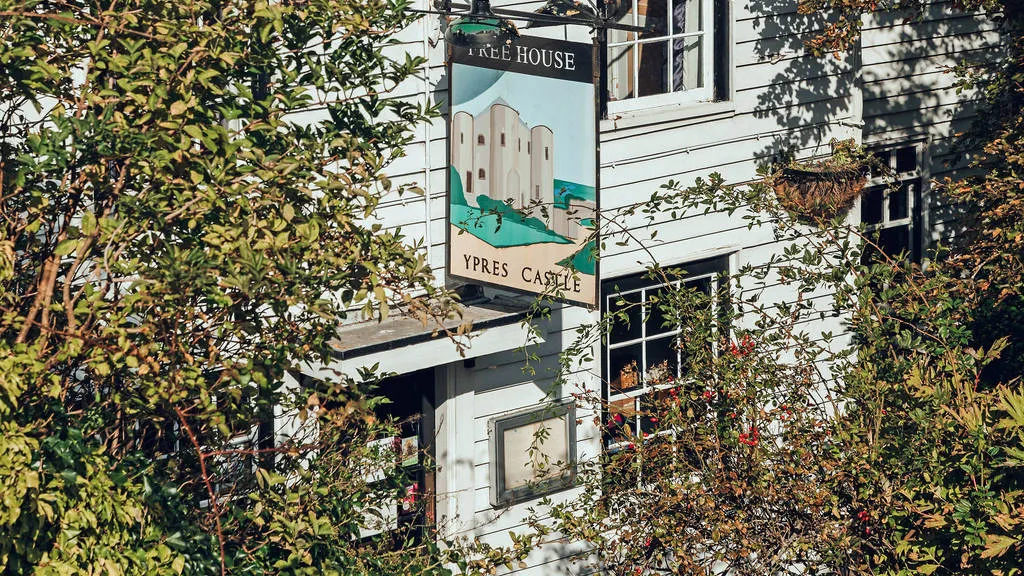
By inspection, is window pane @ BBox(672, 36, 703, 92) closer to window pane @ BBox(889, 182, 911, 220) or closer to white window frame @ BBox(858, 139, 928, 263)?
white window frame @ BBox(858, 139, 928, 263)

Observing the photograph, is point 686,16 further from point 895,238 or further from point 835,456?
point 835,456

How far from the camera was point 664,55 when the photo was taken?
33.2 feet

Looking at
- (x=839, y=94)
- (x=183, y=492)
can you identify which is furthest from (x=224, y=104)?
(x=839, y=94)

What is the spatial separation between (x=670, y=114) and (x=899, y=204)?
3747 mm

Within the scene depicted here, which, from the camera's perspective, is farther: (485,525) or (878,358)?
(485,525)

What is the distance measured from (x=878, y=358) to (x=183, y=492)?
12.9ft

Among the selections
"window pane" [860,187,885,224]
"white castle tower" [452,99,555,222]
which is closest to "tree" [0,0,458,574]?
"white castle tower" [452,99,555,222]

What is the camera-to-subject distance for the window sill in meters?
9.68

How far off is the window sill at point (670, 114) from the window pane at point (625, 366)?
169 cm

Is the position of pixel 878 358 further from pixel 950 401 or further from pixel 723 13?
pixel 723 13

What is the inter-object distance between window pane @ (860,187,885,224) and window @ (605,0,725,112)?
2.91m

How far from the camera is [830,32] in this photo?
32.0 ft

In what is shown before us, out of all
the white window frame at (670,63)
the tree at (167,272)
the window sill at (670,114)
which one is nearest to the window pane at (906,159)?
the window sill at (670,114)

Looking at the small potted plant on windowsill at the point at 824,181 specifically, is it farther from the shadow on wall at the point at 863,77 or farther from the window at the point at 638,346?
the window at the point at 638,346
